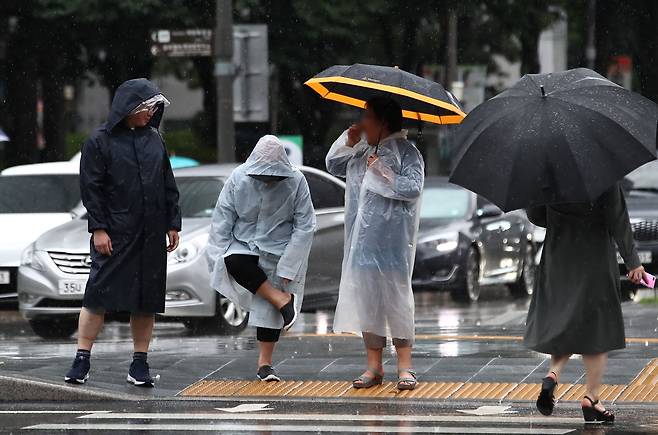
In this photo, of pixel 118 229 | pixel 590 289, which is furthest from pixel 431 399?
pixel 118 229

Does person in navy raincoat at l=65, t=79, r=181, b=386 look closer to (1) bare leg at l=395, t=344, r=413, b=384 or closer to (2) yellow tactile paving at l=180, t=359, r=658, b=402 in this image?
(2) yellow tactile paving at l=180, t=359, r=658, b=402

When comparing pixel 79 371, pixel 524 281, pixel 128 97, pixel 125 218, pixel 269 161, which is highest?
pixel 128 97

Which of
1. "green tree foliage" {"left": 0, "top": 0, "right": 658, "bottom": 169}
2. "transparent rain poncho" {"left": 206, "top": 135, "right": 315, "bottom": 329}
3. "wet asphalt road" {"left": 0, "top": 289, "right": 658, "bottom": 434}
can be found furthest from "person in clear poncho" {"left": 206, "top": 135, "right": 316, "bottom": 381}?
"green tree foliage" {"left": 0, "top": 0, "right": 658, "bottom": 169}

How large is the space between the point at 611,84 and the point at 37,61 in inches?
1026

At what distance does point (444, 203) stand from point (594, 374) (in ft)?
37.5

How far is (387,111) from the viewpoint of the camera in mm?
10008

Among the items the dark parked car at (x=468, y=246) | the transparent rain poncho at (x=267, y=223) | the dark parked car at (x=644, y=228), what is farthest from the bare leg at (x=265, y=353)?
the dark parked car at (x=644, y=228)

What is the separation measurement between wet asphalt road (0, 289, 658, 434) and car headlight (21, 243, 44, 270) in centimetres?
64

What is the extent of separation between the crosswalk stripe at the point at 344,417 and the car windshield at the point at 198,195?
20.6 feet

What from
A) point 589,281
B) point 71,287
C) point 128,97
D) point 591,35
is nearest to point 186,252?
point 71,287

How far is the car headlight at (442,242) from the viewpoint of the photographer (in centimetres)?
1888

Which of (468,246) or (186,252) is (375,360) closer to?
(186,252)

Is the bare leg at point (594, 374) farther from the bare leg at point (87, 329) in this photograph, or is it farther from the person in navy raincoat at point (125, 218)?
the bare leg at point (87, 329)

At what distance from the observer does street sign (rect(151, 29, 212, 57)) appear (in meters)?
20.5
